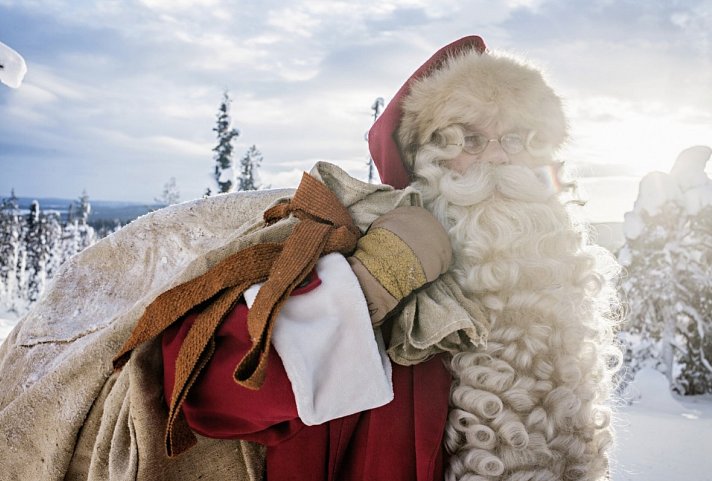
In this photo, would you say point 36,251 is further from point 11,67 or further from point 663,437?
point 663,437

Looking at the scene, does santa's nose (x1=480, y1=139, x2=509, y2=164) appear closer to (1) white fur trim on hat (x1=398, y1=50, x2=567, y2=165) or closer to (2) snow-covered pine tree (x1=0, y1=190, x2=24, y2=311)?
(1) white fur trim on hat (x1=398, y1=50, x2=567, y2=165)

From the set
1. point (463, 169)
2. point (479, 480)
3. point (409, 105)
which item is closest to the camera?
point (479, 480)

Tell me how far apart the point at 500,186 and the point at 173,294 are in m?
1.22

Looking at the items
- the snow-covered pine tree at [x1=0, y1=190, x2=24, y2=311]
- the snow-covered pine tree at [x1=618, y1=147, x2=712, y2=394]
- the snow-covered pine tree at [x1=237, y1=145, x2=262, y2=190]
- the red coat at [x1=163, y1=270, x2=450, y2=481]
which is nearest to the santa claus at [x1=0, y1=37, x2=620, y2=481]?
the red coat at [x1=163, y1=270, x2=450, y2=481]

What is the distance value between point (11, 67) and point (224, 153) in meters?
16.1

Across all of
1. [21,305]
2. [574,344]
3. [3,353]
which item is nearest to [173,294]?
[574,344]

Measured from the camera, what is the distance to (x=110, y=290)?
278 cm

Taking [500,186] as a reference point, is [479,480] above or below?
below

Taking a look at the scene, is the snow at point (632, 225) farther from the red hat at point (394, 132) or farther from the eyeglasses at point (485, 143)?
the eyeglasses at point (485, 143)

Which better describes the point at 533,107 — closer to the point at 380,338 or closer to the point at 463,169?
the point at 463,169

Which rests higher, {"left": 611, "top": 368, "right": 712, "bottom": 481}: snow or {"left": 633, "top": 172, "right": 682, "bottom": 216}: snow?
{"left": 633, "top": 172, "right": 682, "bottom": 216}: snow

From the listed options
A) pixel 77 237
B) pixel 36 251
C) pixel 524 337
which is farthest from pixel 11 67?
pixel 77 237

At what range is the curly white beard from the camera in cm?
185

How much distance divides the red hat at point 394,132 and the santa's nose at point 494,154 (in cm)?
33
